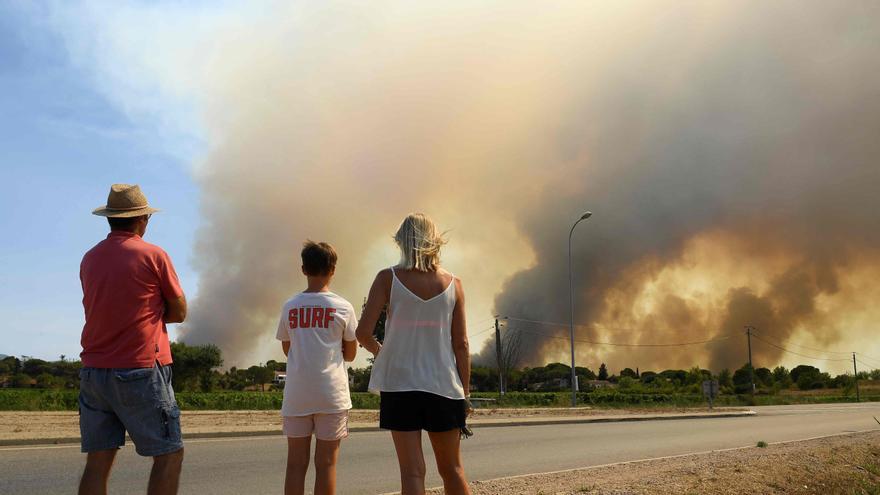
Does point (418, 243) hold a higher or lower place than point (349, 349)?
higher

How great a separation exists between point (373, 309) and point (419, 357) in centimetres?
37

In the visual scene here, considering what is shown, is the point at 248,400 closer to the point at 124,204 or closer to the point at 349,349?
the point at 349,349

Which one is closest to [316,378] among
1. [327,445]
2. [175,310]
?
[327,445]

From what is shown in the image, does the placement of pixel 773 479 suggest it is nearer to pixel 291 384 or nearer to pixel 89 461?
pixel 291 384

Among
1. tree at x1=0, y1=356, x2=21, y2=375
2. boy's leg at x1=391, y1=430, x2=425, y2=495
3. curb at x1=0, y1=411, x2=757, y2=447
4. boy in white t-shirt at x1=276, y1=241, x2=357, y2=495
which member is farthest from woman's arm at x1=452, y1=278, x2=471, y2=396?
tree at x1=0, y1=356, x2=21, y2=375

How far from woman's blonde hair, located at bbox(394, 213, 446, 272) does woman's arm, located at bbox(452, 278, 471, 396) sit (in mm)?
244

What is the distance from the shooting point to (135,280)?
3969 mm

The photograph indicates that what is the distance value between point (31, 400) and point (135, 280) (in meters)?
28.9

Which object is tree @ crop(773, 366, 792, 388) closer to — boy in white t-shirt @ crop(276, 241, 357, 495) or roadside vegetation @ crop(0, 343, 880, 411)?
roadside vegetation @ crop(0, 343, 880, 411)

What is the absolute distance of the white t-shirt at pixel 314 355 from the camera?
14.7ft

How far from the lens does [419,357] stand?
4.06 meters

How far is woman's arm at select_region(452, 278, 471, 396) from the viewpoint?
4.20 m

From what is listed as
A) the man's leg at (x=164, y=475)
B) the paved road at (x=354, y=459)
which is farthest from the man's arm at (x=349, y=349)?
the paved road at (x=354, y=459)

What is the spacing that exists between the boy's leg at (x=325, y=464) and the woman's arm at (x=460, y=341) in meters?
0.96
